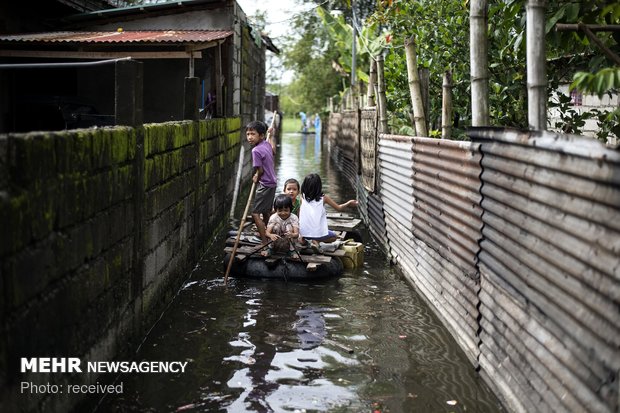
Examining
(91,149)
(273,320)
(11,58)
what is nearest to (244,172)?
(11,58)

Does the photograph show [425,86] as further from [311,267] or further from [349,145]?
[349,145]

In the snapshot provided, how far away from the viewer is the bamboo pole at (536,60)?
5008mm

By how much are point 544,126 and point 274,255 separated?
16.0ft

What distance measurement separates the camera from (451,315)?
6953 millimetres

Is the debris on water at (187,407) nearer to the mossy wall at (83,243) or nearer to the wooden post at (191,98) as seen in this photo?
the mossy wall at (83,243)

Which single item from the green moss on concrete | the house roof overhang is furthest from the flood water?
the house roof overhang

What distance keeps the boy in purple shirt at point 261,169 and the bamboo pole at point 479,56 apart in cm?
422

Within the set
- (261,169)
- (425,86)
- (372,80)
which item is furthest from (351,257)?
(372,80)

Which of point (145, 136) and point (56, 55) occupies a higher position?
point (56, 55)

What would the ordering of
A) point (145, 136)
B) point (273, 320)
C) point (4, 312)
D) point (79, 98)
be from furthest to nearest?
point (79, 98), point (273, 320), point (145, 136), point (4, 312)

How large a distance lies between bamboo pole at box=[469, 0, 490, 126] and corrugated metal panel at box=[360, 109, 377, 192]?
5.81 m

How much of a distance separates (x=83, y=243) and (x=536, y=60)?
3.20 m

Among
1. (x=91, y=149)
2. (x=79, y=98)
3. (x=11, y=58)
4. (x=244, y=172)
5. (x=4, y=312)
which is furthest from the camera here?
(x=244, y=172)

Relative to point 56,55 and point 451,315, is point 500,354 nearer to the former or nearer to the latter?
point 451,315
